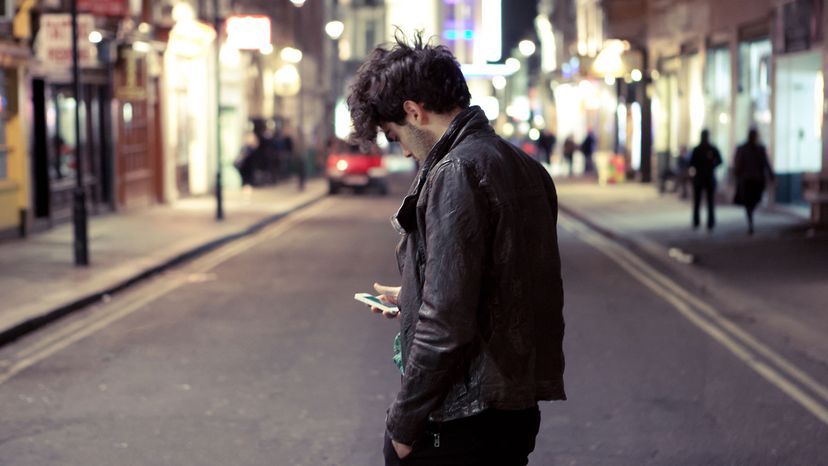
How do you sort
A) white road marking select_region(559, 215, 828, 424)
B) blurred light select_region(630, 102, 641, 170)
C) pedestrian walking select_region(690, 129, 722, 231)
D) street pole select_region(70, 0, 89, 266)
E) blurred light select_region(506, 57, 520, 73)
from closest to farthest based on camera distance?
white road marking select_region(559, 215, 828, 424)
street pole select_region(70, 0, 89, 266)
pedestrian walking select_region(690, 129, 722, 231)
blurred light select_region(630, 102, 641, 170)
blurred light select_region(506, 57, 520, 73)

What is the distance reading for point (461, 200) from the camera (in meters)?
3.06

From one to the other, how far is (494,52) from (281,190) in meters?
81.3

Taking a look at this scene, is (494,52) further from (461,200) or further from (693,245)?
(461,200)

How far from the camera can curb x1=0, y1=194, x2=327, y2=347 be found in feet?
37.0

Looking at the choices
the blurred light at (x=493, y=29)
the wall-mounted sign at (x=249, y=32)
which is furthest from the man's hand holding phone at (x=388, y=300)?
the blurred light at (x=493, y=29)

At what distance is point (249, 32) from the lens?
3484 centimetres

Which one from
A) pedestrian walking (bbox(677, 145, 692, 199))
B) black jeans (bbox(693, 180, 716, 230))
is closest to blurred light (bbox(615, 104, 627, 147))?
pedestrian walking (bbox(677, 145, 692, 199))

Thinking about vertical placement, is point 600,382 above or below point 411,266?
below

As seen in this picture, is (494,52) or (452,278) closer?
(452,278)

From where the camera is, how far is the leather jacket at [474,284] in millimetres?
3066

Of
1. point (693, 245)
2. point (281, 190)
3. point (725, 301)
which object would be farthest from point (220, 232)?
point (281, 190)

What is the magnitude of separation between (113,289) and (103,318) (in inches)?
78.8

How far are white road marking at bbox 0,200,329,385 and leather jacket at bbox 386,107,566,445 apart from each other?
6.63 meters

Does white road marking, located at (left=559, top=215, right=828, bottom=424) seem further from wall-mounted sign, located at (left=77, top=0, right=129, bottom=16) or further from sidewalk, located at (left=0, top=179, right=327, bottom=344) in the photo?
wall-mounted sign, located at (left=77, top=0, right=129, bottom=16)
